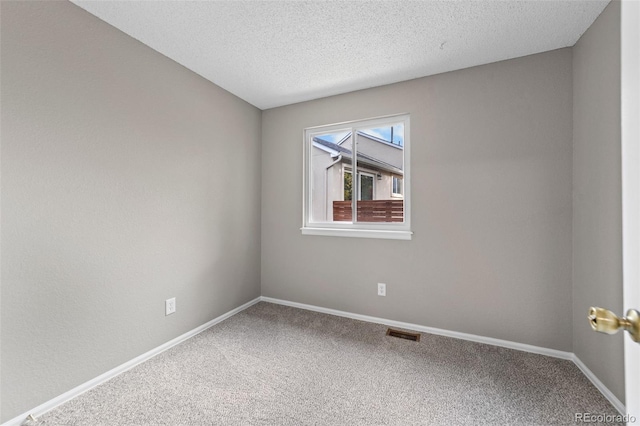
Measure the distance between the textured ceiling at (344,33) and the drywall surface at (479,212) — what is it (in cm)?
24

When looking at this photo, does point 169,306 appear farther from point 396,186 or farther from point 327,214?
point 396,186

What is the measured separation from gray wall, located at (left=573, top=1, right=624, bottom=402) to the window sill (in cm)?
122

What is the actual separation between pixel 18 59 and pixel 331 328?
284 centimetres

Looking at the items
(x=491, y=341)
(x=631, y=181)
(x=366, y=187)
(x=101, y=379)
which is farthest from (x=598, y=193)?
(x=101, y=379)

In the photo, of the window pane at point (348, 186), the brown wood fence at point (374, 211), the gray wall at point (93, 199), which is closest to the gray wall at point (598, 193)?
the brown wood fence at point (374, 211)

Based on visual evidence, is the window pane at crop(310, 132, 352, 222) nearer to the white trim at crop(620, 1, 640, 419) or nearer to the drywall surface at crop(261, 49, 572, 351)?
the drywall surface at crop(261, 49, 572, 351)

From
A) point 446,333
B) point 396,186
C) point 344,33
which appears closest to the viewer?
point 344,33

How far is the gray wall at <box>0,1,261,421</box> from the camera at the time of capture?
142 centimetres

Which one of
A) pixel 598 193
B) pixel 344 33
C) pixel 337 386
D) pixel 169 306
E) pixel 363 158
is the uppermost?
pixel 344 33

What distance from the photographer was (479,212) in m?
2.29

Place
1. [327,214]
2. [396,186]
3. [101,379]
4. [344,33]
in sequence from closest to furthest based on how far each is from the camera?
1. [101,379]
2. [344,33]
3. [396,186]
4. [327,214]

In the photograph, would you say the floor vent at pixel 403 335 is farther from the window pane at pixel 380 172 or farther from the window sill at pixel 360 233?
the window pane at pixel 380 172

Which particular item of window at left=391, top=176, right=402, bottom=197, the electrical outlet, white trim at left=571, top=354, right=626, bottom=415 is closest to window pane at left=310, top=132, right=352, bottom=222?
window at left=391, top=176, right=402, bottom=197

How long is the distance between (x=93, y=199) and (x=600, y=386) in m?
3.44
